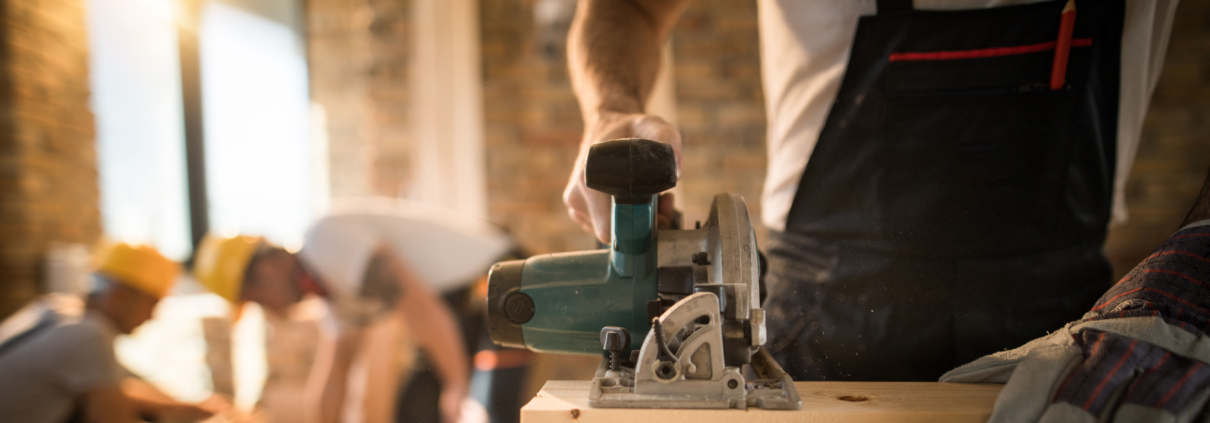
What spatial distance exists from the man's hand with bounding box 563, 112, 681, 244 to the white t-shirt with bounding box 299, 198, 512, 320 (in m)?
1.60

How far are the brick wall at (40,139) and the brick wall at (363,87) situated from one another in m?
0.99

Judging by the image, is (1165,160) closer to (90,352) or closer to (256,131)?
(90,352)

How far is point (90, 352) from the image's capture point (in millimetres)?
1778

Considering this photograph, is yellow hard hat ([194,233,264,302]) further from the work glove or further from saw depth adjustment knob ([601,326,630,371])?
the work glove

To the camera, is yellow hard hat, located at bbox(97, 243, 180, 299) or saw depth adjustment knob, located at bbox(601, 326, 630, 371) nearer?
saw depth adjustment knob, located at bbox(601, 326, 630, 371)

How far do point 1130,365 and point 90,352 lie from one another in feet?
7.93

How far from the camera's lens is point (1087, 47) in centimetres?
66

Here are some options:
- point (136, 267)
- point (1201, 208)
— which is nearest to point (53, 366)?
point (136, 267)

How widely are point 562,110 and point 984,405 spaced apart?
7.20 ft

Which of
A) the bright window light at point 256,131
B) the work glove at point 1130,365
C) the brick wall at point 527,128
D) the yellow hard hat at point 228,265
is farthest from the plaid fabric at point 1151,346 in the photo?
the bright window light at point 256,131

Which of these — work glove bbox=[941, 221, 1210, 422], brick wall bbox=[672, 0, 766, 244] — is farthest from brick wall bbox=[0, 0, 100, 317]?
work glove bbox=[941, 221, 1210, 422]

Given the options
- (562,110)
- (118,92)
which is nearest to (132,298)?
(118,92)

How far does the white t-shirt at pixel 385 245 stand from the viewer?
6.83ft

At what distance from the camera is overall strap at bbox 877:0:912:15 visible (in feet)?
2.23
